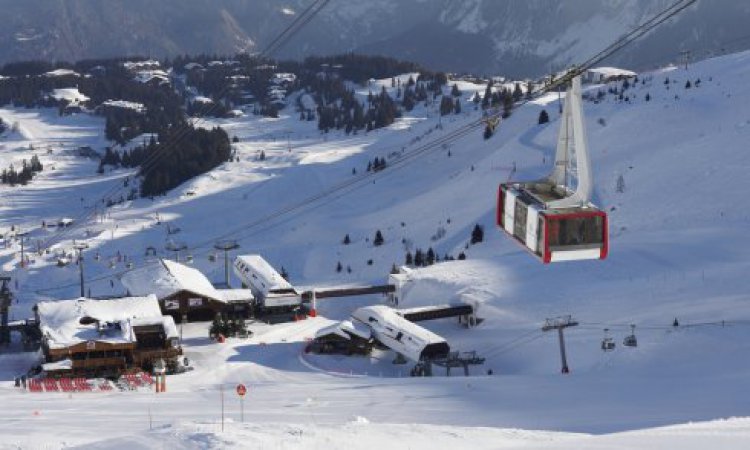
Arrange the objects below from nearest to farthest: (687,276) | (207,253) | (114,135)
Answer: (687,276) → (207,253) → (114,135)

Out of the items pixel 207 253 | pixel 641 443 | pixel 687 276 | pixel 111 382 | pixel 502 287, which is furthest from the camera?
pixel 207 253

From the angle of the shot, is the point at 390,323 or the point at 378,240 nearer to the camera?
Answer: the point at 390,323

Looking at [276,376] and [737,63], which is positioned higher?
[737,63]

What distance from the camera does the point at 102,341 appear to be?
3559cm

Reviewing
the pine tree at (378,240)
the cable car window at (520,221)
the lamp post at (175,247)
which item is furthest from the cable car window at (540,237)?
the lamp post at (175,247)

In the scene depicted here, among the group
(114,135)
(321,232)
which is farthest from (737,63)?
(114,135)

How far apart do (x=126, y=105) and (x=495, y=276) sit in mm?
143941

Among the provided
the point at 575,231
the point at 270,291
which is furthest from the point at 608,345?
the point at 575,231

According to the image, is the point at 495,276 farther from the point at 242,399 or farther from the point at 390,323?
the point at 242,399

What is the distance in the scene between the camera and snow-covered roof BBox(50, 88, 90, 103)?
179875 millimetres

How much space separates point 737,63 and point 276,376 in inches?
2385

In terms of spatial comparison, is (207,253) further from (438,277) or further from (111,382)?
(111,382)

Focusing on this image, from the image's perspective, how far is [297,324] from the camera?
4428cm

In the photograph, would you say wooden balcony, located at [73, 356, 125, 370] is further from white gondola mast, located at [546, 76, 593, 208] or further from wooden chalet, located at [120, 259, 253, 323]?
white gondola mast, located at [546, 76, 593, 208]
